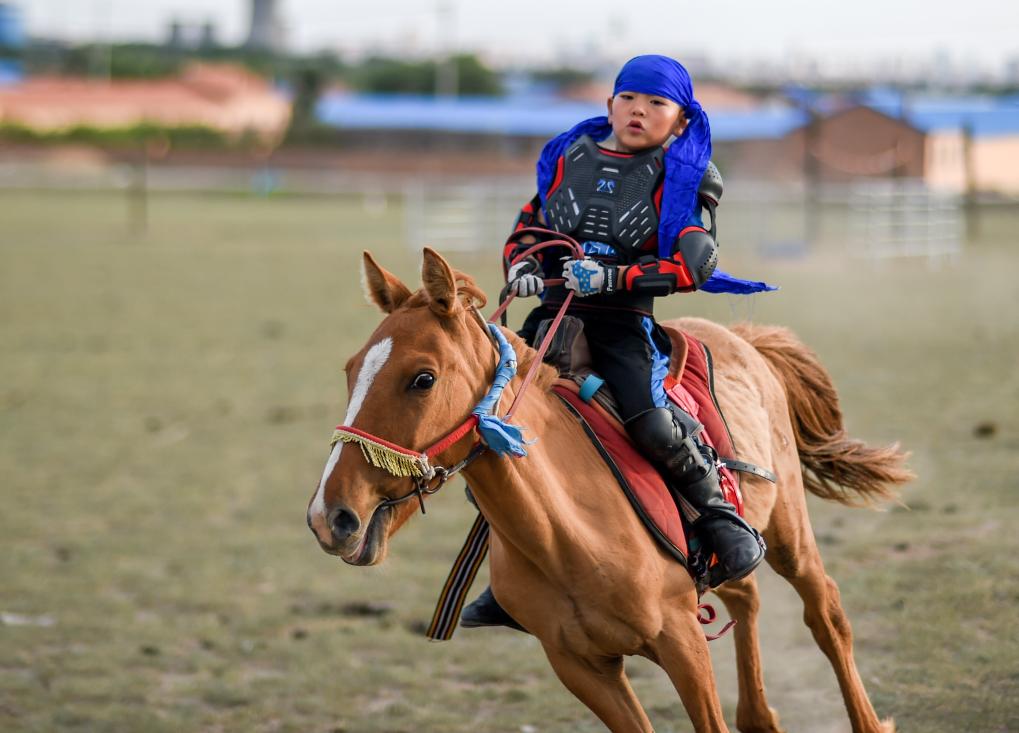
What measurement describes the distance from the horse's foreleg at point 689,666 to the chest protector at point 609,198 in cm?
122

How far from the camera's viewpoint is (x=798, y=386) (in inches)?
204

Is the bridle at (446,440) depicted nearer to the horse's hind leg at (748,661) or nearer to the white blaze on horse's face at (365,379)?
the white blaze on horse's face at (365,379)

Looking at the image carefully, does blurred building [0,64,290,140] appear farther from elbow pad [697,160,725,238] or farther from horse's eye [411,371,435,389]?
horse's eye [411,371,435,389]

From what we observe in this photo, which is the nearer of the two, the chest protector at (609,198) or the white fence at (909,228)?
the chest protector at (609,198)

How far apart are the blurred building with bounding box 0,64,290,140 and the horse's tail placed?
61.4 m

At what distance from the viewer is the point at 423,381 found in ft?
10.9

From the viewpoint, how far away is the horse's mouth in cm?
321

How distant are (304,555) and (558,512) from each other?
4.60m

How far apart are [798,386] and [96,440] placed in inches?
298

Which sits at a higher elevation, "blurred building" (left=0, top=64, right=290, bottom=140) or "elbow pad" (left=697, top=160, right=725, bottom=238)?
"blurred building" (left=0, top=64, right=290, bottom=140)

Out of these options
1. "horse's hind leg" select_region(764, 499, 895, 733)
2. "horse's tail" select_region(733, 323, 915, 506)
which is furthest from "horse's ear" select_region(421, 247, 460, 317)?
"horse's tail" select_region(733, 323, 915, 506)

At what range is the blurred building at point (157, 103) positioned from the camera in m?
69.6

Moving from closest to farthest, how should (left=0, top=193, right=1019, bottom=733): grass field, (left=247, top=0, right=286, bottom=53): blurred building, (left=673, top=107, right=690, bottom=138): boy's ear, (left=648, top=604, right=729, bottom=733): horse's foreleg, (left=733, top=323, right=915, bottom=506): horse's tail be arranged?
(left=648, top=604, right=729, bottom=733): horse's foreleg → (left=673, top=107, right=690, bottom=138): boy's ear → (left=733, top=323, right=915, bottom=506): horse's tail → (left=0, top=193, right=1019, bottom=733): grass field → (left=247, top=0, right=286, bottom=53): blurred building

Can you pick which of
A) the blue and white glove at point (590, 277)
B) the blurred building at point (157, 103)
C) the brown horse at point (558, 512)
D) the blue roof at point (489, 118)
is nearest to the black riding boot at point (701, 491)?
the brown horse at point (558, 512)
